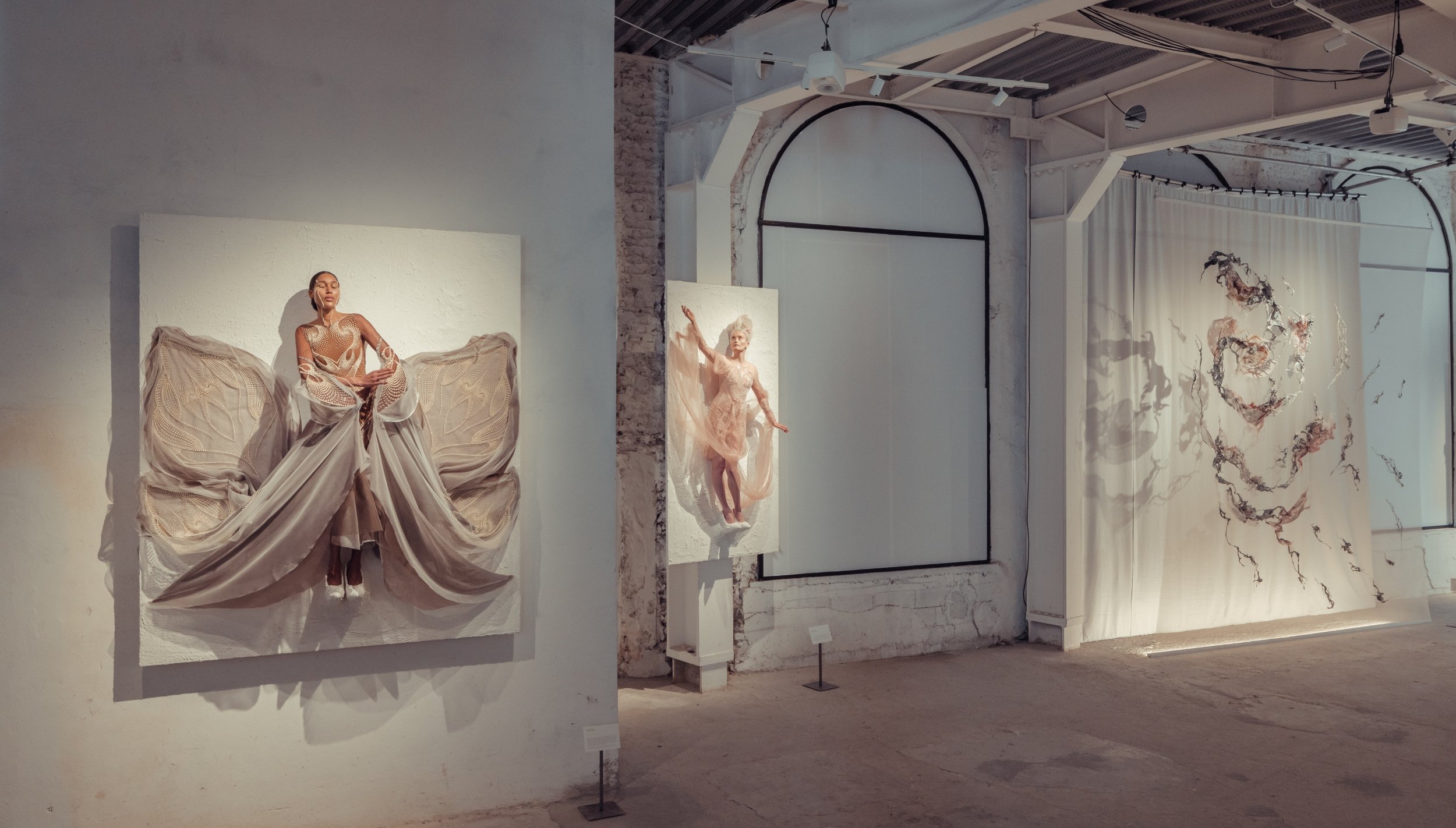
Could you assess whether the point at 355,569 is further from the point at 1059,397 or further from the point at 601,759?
the point at 1059,397

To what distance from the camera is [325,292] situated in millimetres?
4090

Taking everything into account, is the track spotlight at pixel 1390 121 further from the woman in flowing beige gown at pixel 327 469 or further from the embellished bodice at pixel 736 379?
the woman in flowing beige gown at pixel 327 469

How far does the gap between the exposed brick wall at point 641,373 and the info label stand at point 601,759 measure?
2150 mm

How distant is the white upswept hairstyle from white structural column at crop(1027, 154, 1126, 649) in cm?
246

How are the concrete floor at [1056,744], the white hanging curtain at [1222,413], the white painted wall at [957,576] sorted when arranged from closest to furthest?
the concrete floor at [1056,744] → the white painted wall at [957,576] → the white hanging curtain at [1222,413]

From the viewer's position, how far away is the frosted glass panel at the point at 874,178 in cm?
708

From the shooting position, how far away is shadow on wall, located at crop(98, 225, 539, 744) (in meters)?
3.97

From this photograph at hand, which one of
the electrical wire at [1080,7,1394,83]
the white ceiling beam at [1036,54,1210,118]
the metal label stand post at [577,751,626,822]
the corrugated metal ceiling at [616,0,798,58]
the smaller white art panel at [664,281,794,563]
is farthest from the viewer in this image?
the white ceiling beam at [1036,54,1210,118]

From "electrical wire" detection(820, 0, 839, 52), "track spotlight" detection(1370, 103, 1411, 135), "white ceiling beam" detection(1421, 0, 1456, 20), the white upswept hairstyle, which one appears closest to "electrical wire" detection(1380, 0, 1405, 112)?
"track spotlight" detection(1370, 103, 1411, 135)

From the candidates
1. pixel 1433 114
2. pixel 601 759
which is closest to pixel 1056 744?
pixel 601 759

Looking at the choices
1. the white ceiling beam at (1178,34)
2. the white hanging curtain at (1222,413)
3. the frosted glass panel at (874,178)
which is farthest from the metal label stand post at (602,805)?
the white hanging curtain at (1222,413)

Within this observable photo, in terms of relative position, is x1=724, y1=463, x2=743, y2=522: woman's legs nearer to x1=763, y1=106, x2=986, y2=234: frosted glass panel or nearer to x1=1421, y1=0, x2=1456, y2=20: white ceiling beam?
x1=763, y1=106, x2=986, y2=234: frosted glass panel

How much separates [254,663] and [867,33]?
405cm

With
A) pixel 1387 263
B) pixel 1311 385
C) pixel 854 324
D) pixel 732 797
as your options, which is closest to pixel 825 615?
pixel 854 324
